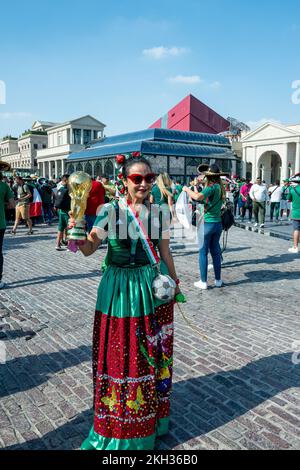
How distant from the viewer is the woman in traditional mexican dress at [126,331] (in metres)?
2.34

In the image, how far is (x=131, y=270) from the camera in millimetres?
2428

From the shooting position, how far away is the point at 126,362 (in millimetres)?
2355

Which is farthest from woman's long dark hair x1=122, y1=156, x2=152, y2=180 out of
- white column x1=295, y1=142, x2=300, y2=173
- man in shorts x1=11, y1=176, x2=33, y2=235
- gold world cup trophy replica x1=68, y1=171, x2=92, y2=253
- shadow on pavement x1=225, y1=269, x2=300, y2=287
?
white column x1=295, y1=142, x2=300, y2=173

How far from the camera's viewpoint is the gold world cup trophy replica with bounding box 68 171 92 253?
83.4 inches

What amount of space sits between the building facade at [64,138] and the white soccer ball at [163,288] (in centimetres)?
6975

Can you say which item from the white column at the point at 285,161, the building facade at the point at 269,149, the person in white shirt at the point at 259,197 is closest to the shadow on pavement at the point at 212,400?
the person in white shirt at the point at 259,197

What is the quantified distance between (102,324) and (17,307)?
137 inches

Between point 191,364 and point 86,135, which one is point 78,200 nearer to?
point 191,364

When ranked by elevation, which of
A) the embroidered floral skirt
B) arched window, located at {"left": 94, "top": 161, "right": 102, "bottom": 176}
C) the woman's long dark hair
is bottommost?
the embroidered floral skirt

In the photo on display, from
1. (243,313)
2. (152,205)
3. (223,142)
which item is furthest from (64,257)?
(223,142)

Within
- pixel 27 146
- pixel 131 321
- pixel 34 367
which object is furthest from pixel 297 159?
pixel 27 146

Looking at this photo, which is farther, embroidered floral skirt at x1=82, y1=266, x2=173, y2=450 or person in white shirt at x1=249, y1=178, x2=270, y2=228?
person in white shirt at x1=249, y1=178, x2=270, y2=228

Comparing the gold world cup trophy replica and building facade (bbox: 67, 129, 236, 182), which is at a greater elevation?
building facade (bbox: 67, 129, 236, 182)

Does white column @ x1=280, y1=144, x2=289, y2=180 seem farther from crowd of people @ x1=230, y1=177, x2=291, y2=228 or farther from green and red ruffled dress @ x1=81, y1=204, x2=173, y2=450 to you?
green and red ruffled dress @ x1=81, y1=204, x2=173, y2=450
